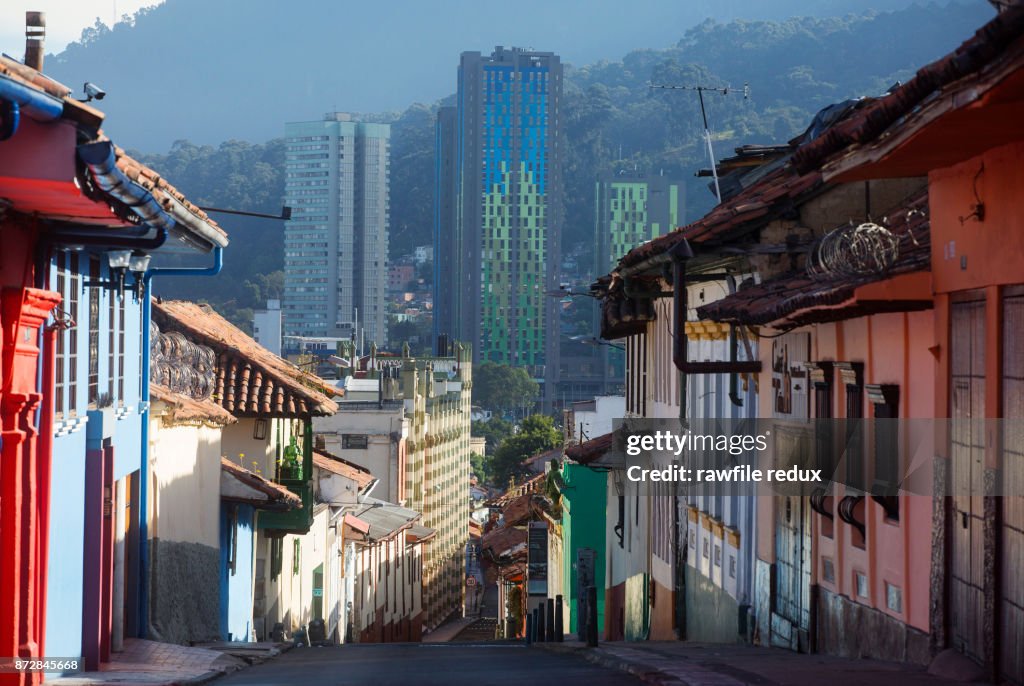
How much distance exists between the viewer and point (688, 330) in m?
19.6

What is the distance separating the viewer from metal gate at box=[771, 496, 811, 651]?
13.3 metres

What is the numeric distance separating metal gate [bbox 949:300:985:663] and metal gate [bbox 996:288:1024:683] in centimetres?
29

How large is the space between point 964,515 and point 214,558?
1373 centimetres

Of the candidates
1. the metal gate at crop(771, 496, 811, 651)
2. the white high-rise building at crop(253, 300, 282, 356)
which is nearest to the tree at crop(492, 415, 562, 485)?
the white high-rise building at crop(253, 300, 282, 356)

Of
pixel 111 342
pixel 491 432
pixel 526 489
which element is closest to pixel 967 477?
pixel 111 342

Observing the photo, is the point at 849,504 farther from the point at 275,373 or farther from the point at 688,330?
the point at 275,373

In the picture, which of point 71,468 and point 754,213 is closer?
point 71,468

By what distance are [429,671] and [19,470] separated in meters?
4.55

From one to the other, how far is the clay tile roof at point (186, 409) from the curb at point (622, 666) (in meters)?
5.48

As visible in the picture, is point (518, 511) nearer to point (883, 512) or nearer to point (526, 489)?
point (526, 489)

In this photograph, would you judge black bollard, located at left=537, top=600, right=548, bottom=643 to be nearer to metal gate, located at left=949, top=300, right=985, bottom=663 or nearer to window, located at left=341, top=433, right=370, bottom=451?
metal gate, located at left=949, top=300, right=985, bottom=663

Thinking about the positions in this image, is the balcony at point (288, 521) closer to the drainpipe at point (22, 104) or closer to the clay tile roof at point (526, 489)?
the drainpipe at point (22, 104)

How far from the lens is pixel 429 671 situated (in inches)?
520

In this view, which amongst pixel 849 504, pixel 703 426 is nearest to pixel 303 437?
pixel 703 426
